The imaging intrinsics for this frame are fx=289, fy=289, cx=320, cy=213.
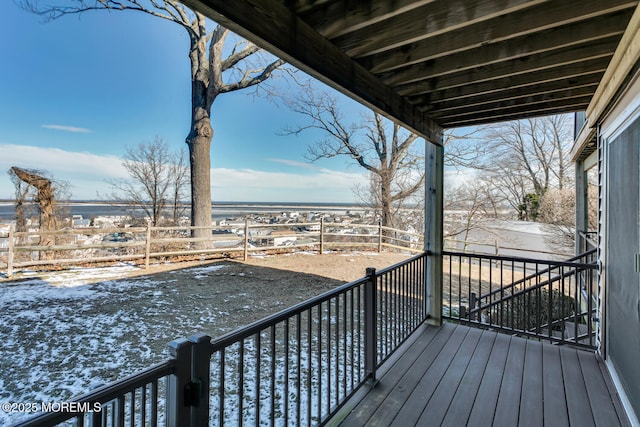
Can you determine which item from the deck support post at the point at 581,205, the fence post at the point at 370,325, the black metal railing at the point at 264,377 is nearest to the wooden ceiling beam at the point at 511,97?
the black metal railing at the point at 264,377

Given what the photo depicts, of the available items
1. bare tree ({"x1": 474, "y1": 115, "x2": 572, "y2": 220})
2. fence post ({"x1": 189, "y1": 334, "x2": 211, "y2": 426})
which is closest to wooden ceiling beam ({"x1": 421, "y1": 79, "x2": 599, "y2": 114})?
fence post ({"x1": 189, "y1": 334, "x2": 211, "y2": 426})

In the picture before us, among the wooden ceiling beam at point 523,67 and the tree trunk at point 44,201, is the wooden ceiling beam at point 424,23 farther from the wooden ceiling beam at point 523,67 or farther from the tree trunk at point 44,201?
the tree trunk at point 44,201

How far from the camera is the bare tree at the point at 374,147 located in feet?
39.0

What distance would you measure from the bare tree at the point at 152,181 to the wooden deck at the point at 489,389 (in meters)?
10.6

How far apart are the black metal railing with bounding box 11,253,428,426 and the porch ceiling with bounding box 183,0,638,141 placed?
1.25m

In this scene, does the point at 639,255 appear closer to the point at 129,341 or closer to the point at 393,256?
the point at 129,341

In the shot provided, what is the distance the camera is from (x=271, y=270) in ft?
21.9

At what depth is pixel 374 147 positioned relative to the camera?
12.5m

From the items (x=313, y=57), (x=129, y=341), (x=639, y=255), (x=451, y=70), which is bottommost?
(x=129, y=341)

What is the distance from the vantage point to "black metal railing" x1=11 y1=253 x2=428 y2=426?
827mm

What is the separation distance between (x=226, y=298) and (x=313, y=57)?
164 inches

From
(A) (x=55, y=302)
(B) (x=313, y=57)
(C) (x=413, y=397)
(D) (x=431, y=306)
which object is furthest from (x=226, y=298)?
(B) (x=313, y=57)

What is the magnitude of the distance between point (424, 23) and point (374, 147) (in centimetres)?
1126

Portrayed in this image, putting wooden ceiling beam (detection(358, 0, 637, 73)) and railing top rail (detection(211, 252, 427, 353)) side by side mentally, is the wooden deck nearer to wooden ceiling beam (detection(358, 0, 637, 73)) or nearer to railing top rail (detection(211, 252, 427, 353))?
railing top rail (detection(211, 252, 427, 353))
